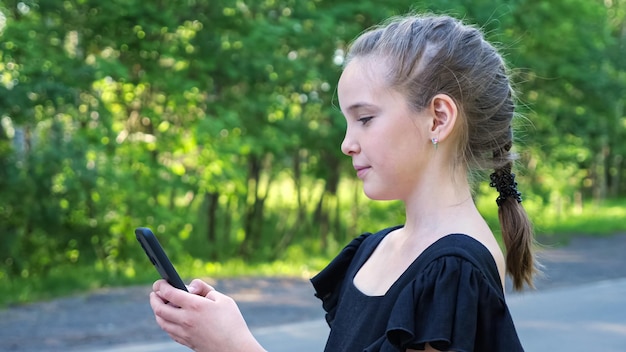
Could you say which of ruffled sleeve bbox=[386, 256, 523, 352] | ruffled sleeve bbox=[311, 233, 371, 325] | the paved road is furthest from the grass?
ruffled sleeve bbox=[386, 256, 523, 352]

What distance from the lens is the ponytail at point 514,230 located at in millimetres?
1685

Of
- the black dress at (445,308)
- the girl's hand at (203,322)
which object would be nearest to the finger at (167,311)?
the girl's hand at (203,322)

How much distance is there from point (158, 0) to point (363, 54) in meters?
10.8

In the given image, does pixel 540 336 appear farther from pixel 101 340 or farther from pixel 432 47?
pixel 432 47

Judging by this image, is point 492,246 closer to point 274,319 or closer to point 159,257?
point 159,257

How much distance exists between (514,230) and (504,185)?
10 cm

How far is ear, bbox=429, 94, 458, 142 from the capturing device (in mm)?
1532

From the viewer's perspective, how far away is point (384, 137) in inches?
59.7

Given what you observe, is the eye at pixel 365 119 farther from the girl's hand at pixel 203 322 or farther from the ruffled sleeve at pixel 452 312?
the girl's hand at pixel 203 322

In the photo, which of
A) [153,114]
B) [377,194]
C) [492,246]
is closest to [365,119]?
[377,194]

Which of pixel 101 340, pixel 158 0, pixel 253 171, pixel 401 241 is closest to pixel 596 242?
pixel 253 171

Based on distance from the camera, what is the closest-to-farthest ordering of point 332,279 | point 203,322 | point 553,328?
point 203,322 → point 332,279 → point 553,328

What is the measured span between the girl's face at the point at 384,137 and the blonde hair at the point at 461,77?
3cm

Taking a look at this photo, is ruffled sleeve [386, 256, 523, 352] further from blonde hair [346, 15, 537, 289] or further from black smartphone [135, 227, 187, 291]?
black smartphone [135, 227, 187, 291]
